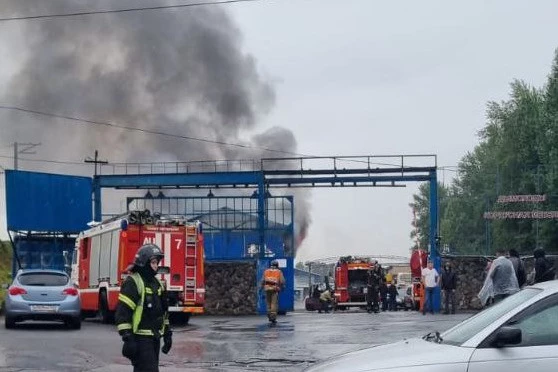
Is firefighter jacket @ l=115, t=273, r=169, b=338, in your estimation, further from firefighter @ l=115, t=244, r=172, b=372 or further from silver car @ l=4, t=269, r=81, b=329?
silver car @ l=4, t=269, r=81, b=329

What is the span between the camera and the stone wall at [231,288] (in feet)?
111

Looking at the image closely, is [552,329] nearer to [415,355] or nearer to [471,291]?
[415,355]

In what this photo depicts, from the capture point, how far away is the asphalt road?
47.8 ft

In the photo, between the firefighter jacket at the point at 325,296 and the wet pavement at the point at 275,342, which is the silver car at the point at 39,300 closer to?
the wet pavement at the point at 275,342

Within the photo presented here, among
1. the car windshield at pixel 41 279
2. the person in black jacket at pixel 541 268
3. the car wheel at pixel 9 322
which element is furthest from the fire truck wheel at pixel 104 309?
the person in black jacket at pixel 541 268

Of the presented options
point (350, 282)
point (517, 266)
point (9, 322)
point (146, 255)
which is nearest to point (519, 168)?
point (350, 282)

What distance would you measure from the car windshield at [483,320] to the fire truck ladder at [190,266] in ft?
55.6

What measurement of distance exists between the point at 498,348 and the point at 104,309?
19310mm

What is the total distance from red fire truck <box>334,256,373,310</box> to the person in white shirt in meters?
14.9

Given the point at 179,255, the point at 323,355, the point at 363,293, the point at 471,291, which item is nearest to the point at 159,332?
the point at 323,355

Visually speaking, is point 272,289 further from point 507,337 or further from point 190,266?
point 507,337

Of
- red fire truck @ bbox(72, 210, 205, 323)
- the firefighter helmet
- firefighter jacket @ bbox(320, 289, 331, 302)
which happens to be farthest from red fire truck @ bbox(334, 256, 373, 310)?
the firefighter helmet

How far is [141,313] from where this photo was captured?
9086 mm

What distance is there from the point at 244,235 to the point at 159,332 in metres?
27.4
